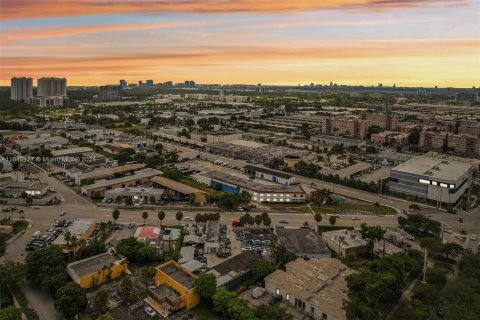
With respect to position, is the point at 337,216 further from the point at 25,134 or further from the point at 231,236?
the point at 25,134

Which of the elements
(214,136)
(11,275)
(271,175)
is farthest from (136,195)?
(214,136)

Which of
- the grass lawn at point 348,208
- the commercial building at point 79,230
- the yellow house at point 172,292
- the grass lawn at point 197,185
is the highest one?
the grass lawn at point 197,185

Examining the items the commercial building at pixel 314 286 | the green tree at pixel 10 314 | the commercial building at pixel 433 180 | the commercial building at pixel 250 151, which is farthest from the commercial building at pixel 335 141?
the green tree at pixel 10 314

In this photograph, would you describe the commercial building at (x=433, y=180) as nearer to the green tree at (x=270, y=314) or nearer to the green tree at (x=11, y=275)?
the green tree at (x=270, y=314)

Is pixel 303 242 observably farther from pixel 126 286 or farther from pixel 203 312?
pixel 126 286

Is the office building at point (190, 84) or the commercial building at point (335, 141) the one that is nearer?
the commercial building at point (335, 141)

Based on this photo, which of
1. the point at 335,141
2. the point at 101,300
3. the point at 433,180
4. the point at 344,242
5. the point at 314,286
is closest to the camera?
the point at 101,300
